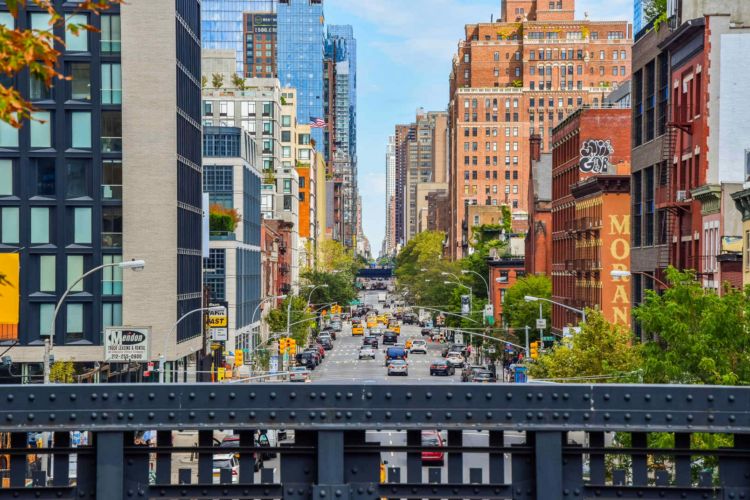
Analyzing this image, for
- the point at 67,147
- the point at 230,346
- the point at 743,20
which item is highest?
the point at 743,20

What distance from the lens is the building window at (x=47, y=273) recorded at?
66.4 m

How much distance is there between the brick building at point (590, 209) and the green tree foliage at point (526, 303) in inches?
66.5

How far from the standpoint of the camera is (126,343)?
203 ft

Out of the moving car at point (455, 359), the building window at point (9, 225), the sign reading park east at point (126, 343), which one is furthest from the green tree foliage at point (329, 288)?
the sign reading park east at point (126, 343)

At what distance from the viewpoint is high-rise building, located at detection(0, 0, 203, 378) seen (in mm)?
66188

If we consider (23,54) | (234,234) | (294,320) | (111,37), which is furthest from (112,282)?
(23,54)

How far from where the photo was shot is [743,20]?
182 ft

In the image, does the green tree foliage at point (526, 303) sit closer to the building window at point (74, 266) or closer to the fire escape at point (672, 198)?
the fire escape at point (672, 198)

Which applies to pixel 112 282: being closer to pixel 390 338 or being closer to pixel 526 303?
pixel 526 303

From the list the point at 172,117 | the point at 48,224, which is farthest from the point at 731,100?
the point at 48,224

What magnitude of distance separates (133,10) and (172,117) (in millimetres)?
6166

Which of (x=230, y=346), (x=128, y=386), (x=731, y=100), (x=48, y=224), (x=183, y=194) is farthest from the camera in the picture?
(x=230, y=346)

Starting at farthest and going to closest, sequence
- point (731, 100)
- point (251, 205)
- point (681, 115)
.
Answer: point (251, 205)
point (681, 115)
point (731, 100)

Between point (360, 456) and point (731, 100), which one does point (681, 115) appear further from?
point (360, 456)
